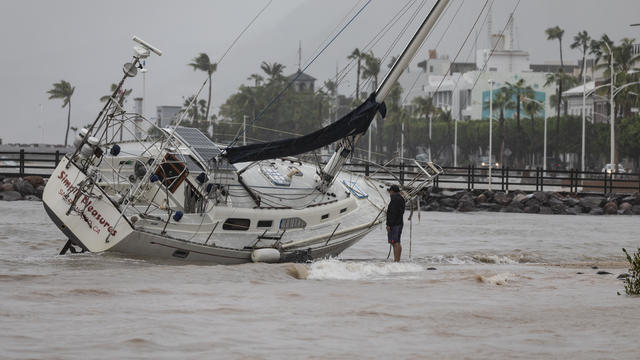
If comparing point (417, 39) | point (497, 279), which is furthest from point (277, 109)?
point (497, 279)

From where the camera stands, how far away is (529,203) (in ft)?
151

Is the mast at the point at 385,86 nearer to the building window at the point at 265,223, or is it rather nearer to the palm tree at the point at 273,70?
the building window at the point at 265,223

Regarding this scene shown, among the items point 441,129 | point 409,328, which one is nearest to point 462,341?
point 409,328

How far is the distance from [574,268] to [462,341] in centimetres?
978

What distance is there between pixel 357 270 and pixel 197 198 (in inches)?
143

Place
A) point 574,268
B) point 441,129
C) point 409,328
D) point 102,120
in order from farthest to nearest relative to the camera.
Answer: point 441,129, point 574,268, point 102,120, point 409,328

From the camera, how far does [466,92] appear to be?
168 meters

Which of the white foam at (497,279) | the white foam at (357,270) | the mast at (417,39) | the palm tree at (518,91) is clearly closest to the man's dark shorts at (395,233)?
the white foam at (357,270)

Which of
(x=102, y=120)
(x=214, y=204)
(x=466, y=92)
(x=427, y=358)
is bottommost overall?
(x=427, y=358)

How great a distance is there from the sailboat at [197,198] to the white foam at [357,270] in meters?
0.95

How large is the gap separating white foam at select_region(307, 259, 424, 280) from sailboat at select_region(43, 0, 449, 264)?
95cm

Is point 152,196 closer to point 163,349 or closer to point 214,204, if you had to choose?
point 214,204

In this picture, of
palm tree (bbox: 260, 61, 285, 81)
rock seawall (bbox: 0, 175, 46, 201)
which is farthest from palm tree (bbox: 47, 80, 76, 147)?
rock seawall (bbox: 0, 175, 46, 201)

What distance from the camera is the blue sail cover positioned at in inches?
774
